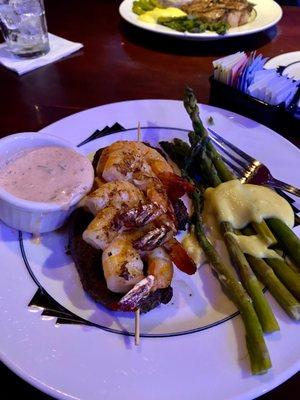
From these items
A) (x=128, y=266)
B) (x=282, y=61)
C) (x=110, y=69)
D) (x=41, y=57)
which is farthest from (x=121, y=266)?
(x=41, y=57)

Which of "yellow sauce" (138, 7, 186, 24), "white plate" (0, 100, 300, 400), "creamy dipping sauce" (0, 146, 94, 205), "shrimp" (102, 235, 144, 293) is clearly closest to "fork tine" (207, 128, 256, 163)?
"white plate" (0, 100, 300, 400)

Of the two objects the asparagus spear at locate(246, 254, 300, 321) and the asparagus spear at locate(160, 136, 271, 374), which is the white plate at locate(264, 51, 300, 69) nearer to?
the asparagus spear at locate(160, 136, 271, 374)

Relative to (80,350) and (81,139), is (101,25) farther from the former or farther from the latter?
(80,350)

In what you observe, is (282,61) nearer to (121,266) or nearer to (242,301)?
(242,301)

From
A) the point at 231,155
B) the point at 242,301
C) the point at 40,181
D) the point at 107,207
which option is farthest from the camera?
the point at 231,155

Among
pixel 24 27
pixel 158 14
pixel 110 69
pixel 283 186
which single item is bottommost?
pixel 283 186

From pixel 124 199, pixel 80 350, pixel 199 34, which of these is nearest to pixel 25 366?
pixel 80 350

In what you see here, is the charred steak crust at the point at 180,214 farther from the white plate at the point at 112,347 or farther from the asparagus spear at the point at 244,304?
the white plate at the point at 112,347
